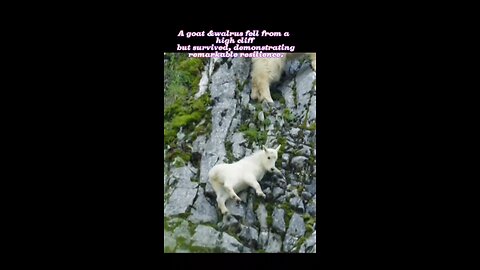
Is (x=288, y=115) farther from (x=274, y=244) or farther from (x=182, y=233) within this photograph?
(x=182, y=233)

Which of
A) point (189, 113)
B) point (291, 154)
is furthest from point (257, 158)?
point (189, 113)

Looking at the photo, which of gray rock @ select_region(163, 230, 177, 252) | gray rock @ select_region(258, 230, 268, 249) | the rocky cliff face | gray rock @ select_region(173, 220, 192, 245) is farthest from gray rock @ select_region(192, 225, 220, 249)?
gray rock @ select_region(258, 230, 268, 249)

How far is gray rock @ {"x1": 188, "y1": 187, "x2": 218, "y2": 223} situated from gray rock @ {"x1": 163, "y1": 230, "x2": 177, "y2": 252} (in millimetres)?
453

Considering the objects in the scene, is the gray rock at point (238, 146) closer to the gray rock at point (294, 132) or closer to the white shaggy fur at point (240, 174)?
the white shaggy fur at point (240, 174)

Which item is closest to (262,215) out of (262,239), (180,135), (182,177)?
(262,239)

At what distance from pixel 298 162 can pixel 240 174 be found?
1049 mm

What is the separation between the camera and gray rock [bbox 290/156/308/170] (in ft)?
34.3

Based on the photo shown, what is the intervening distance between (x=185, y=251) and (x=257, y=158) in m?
2.00

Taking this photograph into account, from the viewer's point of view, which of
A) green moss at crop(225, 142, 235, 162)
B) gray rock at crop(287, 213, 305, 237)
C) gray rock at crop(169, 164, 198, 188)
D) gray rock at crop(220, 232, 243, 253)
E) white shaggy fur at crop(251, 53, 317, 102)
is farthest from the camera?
white shaggy fur at crop(251, 53, 317, 102)

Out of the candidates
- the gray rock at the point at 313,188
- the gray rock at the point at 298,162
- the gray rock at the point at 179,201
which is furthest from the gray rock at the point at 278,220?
the gray rock at the point at 179,201

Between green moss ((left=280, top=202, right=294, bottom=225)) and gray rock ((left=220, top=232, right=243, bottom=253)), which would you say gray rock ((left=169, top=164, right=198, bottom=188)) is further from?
green moss ((left=280, top=202, right=294, bottom=225))

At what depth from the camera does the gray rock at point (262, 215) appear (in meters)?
10.3

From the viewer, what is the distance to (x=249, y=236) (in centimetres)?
1025

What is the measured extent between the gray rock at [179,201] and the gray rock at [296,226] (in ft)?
5.69
